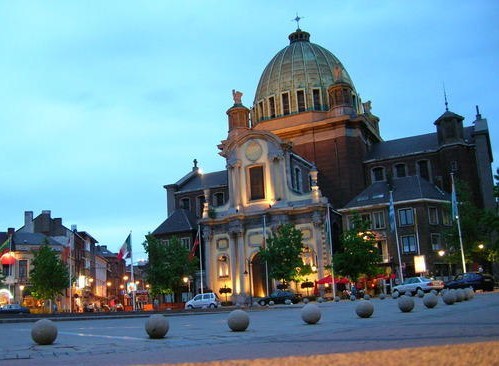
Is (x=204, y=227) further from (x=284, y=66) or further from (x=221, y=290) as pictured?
(x=284, y=66)

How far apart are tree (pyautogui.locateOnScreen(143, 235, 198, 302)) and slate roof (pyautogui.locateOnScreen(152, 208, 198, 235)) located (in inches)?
336

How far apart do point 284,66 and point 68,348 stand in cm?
7364

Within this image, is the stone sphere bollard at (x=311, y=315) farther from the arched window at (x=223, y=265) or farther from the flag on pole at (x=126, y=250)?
the arched window at (x=223, y=265)

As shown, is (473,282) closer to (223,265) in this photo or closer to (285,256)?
(285,256)

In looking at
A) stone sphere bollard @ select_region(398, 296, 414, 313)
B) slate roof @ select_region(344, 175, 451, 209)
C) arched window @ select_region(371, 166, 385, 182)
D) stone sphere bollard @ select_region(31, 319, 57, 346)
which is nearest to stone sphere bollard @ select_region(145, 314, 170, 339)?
stone sphere bollard @ select_region(31, 319, 57, 346)

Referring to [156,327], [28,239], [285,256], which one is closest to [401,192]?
[285,256]

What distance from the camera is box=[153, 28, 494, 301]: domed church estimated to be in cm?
6538

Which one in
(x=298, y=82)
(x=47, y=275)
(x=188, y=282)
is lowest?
(x=188, y=282)

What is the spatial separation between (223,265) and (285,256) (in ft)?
40.9

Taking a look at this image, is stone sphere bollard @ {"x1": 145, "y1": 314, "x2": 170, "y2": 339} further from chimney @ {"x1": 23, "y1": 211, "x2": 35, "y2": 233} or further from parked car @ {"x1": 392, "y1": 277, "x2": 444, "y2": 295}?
chimney @ {"x1": 23, "y1": 211, "x2": 35, "y2": 233}

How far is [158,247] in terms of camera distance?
233 ft

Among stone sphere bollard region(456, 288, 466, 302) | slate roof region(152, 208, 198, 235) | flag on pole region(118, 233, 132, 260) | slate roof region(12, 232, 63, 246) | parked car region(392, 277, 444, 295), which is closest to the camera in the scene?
stone sphere bollard region(456, 288, 466, 302)

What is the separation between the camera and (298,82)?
8100cm

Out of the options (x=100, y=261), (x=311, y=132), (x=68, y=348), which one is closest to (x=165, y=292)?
(x=311, y=132)
